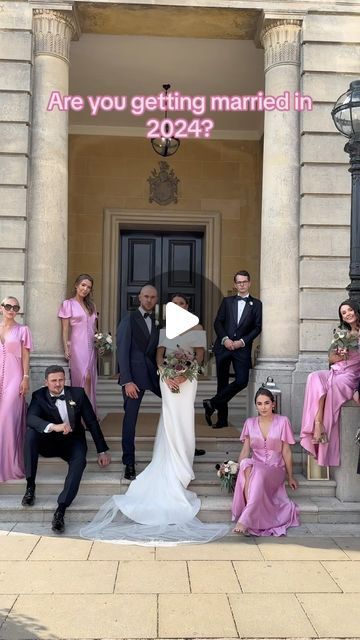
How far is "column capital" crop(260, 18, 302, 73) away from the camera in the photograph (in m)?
7.81

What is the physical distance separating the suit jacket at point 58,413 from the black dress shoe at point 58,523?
788mm

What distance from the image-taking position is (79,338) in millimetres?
7129

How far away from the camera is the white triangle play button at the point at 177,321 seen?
6.39 m

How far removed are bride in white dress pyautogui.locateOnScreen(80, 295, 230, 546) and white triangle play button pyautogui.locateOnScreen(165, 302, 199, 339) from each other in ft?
0.90

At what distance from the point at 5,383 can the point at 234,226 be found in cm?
667

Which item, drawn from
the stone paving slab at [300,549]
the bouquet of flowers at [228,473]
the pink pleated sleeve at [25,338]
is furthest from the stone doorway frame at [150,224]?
the stone paving slab at [300,549]

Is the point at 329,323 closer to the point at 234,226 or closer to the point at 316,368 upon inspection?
the point at 316,368

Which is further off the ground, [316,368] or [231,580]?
[316,368]

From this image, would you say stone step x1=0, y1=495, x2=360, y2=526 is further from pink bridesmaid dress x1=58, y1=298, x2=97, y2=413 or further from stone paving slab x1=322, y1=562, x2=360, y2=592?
pink bridesmaid dress x1=58, y1=298, x2=97, y2=413

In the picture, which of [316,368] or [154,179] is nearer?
[316,368]

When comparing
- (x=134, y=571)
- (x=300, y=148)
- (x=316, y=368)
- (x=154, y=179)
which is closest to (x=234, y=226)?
(x=154, y=179)

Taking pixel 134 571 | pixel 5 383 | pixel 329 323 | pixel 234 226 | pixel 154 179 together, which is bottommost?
pixel 134 571

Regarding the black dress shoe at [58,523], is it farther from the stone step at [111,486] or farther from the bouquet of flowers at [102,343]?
the bouquet of flowers at [102,343]

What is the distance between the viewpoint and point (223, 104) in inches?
432
